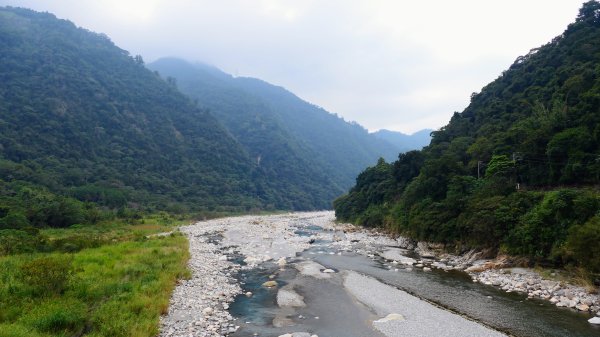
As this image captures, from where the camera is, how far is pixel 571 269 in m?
20.4

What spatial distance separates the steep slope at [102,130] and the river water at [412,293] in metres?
64.4

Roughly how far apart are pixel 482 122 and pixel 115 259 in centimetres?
5227

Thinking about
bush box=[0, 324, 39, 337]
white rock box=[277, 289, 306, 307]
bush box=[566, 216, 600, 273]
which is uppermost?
bush box=[566, 216, 600, 273]

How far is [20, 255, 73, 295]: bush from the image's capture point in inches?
592

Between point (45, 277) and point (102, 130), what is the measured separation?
110 m

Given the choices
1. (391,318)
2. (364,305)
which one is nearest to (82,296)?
(364,305)

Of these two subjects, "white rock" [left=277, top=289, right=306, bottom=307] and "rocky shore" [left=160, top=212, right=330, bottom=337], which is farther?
"white rock" [left=277, top=289, right=306, bottom=307]

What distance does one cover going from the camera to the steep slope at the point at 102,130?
86.5 metres

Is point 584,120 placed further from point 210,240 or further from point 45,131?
point 45,131

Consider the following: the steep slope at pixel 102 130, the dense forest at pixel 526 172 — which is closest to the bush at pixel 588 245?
the dense forest at pixel 526 172

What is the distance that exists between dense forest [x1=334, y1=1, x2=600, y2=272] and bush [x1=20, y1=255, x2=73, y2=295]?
23.8 meters

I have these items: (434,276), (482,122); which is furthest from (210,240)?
(482,122)

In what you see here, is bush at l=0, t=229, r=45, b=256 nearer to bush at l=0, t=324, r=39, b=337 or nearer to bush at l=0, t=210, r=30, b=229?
bush at l=0, t=210, r=30, b=229

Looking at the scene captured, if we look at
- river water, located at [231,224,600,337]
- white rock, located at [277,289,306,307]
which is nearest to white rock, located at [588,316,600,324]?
river water, located at [231,224,600,337]
